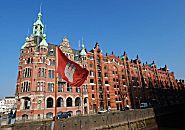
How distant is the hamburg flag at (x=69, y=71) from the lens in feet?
41.2

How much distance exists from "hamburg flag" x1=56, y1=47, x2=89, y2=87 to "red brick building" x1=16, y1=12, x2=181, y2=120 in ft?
94.6

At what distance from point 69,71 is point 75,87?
43334 millimetres

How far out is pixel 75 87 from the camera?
181ft

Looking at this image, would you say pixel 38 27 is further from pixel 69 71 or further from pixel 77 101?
pixel 69 71

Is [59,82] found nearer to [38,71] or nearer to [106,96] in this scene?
[38,71]

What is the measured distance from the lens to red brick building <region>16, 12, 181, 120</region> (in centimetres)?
4638

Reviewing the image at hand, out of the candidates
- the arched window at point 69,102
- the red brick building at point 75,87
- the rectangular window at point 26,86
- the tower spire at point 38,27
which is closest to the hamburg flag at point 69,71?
the red brick building at point 75,87

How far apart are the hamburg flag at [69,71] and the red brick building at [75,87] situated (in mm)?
28842

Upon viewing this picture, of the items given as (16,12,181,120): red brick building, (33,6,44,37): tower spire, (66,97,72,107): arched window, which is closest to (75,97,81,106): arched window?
(16,12,181,120): red brick building

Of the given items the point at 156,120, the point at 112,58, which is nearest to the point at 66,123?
the point at 156,120

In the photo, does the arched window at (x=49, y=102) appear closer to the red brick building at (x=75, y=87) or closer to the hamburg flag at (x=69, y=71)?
the red brick building at (x=75, y=87)

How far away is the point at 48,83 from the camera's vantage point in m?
50.0

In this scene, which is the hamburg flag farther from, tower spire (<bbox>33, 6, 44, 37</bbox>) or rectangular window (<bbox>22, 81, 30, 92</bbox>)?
tower spire (<bbox>33, 6, 44, 37</bbox>)

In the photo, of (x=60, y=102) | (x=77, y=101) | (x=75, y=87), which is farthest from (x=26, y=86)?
(x=77, y=101)
